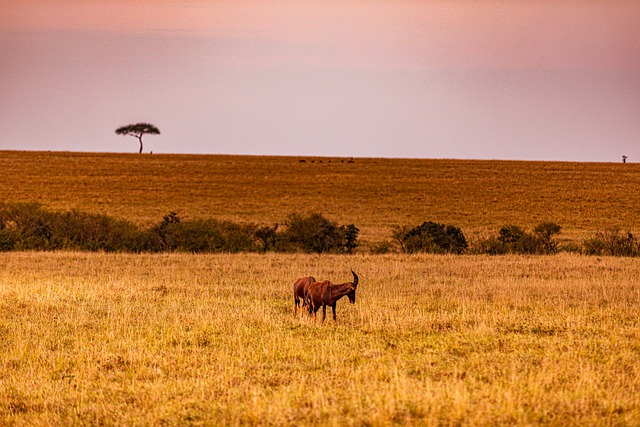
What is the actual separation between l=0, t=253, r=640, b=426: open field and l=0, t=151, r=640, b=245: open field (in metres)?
21.1

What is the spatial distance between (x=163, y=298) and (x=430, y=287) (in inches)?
268

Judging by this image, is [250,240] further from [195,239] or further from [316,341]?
[316,341]

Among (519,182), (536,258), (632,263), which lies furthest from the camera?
(519,182)

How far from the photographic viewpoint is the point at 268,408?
8.12 meters

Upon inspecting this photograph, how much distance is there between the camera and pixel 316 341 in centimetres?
1204

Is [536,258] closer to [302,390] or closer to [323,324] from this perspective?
[323,324]

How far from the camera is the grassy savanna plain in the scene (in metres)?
8.26

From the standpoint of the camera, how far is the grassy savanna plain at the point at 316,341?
8258 mm

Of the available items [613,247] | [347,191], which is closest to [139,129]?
[347,191]

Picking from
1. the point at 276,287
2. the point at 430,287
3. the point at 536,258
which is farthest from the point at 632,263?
the point at 276,287

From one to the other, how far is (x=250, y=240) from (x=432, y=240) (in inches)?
312

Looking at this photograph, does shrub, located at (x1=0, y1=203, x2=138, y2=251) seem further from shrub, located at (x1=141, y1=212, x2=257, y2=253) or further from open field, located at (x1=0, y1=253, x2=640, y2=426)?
open field, located at (x1=0, y1=253, x2=640, y2=426)

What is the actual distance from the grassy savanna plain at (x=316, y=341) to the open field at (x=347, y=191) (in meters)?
16.5

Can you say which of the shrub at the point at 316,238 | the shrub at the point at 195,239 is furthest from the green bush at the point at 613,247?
the shrub at the point at 195,239
